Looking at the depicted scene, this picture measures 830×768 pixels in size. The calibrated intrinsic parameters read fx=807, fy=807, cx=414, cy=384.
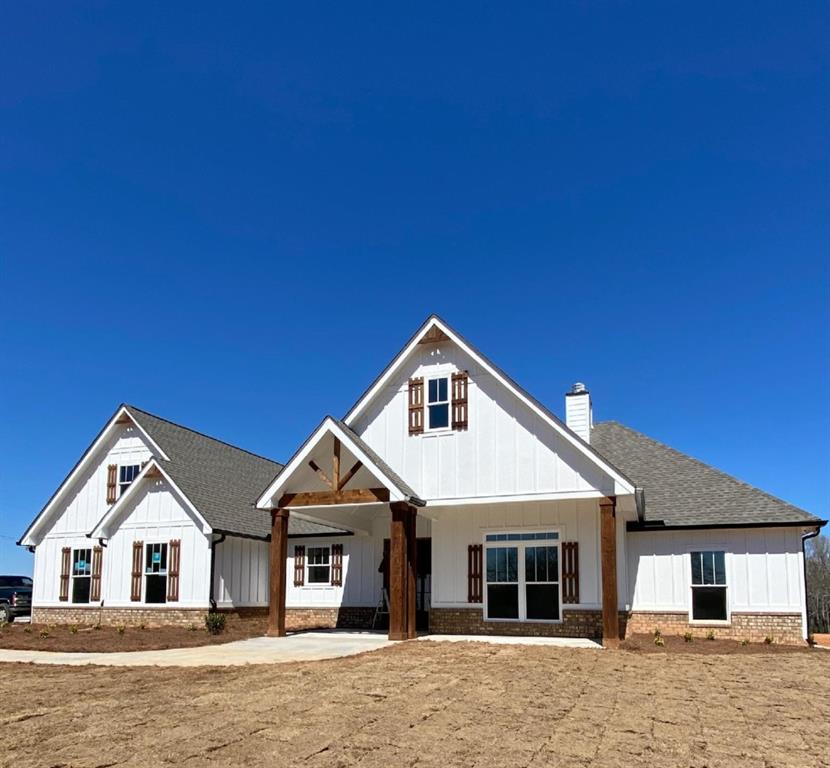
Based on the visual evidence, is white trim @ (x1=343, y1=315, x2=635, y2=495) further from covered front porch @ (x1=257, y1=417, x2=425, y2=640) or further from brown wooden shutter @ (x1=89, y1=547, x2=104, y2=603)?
brown wooden shutter @ (x1=89, y1=547, x2=104, y2=603)

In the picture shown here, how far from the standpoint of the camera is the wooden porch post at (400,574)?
55.6ft

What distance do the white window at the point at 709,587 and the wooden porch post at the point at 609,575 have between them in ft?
11.6

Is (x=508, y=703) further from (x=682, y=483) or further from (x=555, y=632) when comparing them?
(x=682, y=483)

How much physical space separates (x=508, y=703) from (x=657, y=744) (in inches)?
89.0

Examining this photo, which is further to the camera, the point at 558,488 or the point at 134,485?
the point at 134,485

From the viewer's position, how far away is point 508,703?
9430 mm

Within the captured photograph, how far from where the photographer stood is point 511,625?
18.5 m

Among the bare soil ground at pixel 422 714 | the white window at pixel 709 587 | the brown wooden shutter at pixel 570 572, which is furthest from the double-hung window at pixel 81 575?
the white window at pixel 709 587

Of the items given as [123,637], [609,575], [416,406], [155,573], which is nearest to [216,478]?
[155,573]

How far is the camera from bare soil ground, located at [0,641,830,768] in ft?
23.4

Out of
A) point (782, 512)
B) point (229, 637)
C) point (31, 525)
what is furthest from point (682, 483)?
point (31, 525)

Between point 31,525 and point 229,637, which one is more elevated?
point 31,525

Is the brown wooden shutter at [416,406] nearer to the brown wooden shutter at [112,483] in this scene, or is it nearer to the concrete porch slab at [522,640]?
the concrete porch slab at [522,640]

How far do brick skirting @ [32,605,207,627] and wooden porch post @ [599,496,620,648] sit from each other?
11300 millimetres
